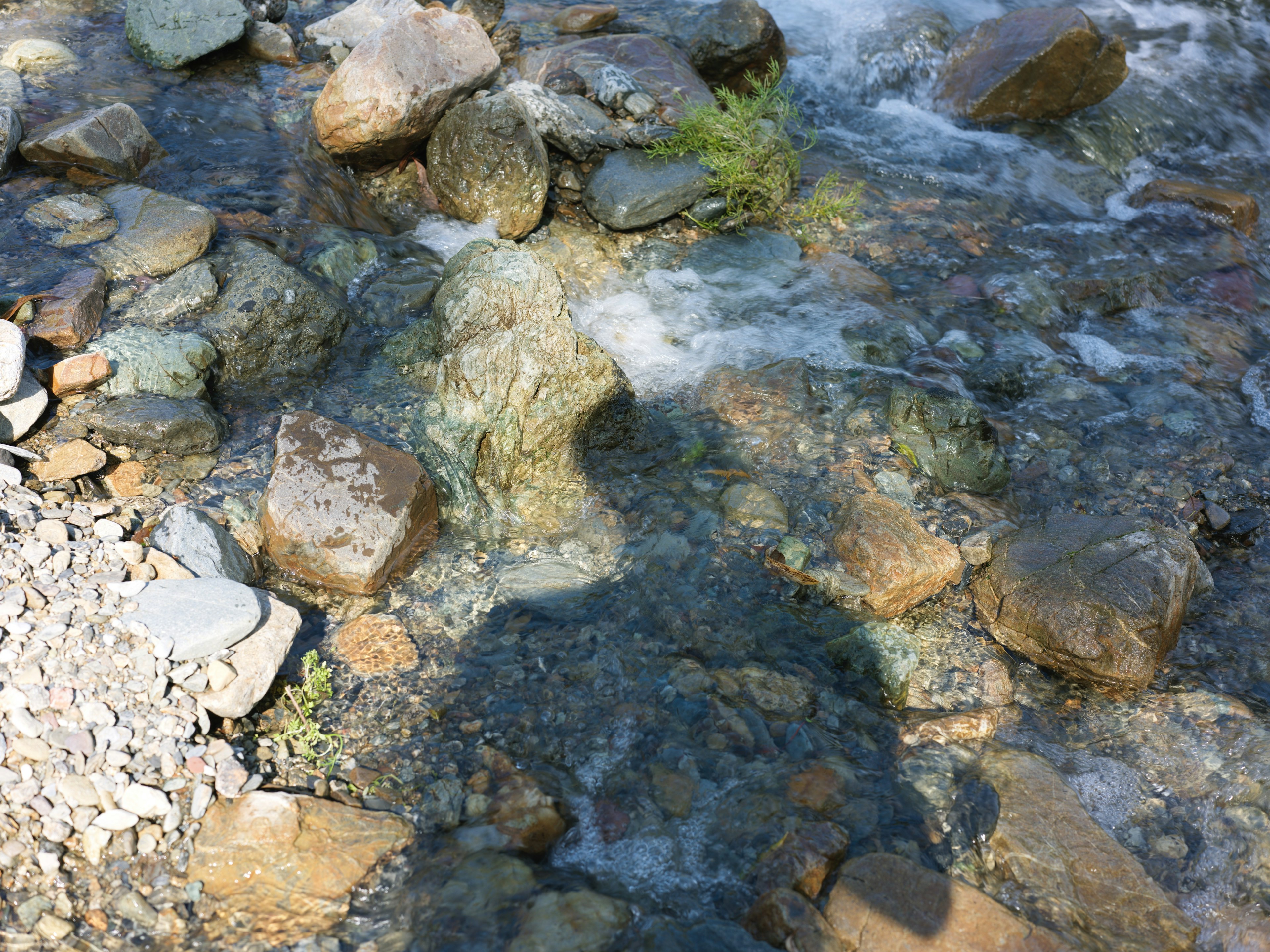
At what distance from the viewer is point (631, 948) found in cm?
217

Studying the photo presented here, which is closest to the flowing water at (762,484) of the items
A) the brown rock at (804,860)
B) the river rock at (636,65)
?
the brown rock at (804,860)

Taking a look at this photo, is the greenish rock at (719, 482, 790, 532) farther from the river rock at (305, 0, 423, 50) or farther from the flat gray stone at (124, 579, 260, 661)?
the river rock at (305, 0, 423, 50)

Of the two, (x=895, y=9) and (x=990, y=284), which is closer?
(x=990, y=284)

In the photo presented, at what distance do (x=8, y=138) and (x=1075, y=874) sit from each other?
5418 mm

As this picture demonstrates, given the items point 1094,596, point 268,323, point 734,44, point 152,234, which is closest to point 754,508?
point 1094,596

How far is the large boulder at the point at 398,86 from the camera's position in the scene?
16.0 feet

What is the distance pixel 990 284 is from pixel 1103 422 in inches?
50.1

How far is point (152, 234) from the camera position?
395 cm

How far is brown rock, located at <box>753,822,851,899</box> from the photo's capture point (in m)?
2.35

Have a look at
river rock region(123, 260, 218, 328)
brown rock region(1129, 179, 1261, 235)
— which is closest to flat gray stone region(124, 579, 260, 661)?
river rock region(123, 260, 218, 328)

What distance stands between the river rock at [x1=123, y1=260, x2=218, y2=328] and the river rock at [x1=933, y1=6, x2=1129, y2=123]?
591 centimetres

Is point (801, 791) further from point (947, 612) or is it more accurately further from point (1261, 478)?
point (1261, 478)

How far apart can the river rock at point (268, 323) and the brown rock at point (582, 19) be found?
4.01 meters

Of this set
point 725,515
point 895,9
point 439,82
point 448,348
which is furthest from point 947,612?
point 895,9
